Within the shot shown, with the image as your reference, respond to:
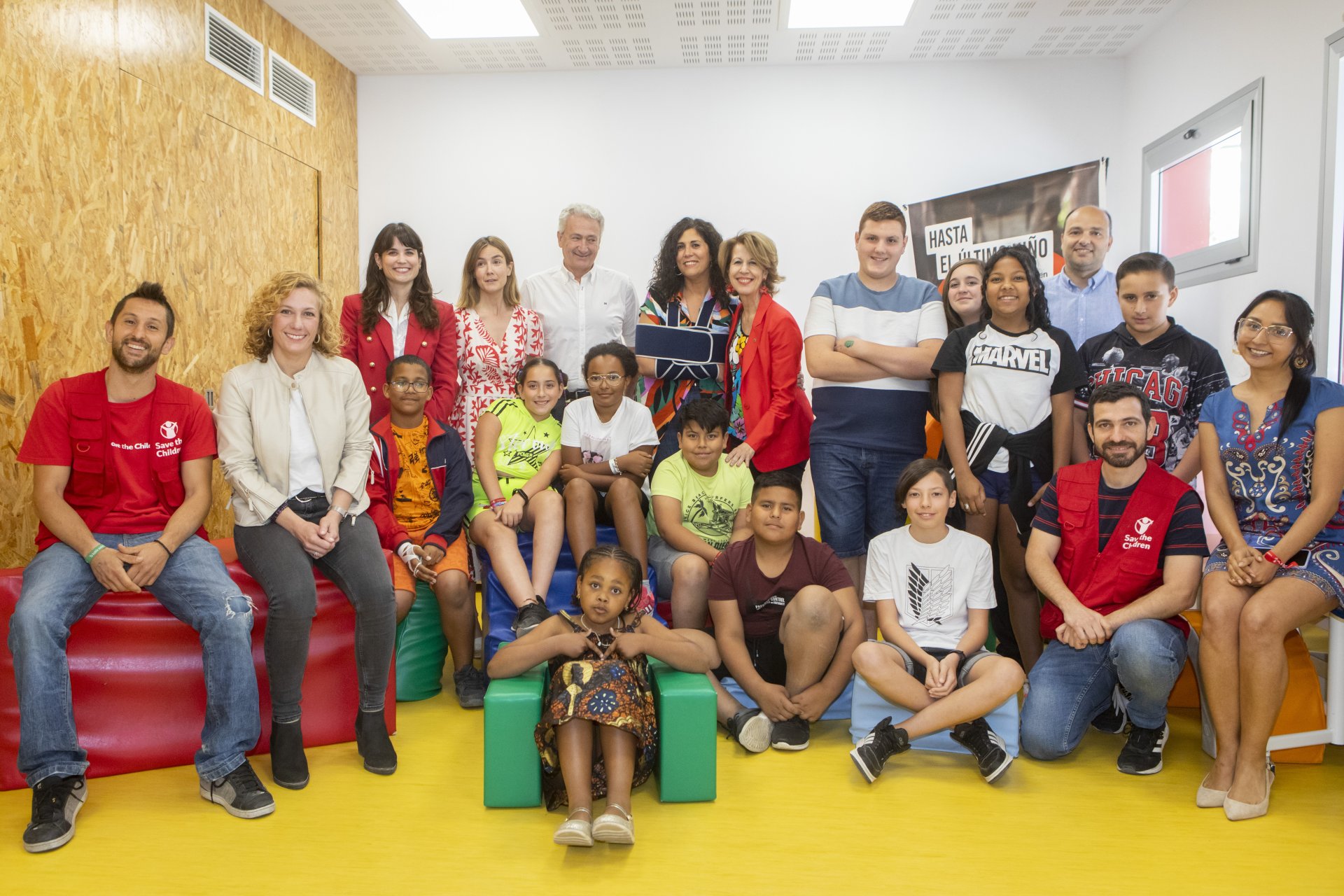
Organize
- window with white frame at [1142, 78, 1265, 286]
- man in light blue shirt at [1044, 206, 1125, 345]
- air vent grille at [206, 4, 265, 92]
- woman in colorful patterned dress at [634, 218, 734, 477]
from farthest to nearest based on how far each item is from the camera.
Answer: air vent grille at [206, 4, 265, 92] → window with white frame at [1142, 78, 1265, 286] → man in light blue shirt at [1044, 206, 1125, 345] → woman in colorful patterned dress at [634, 218, 734, 477]

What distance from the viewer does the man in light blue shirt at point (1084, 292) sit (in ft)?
13.3

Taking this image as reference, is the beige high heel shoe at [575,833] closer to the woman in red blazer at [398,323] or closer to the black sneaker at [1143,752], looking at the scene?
the black sneaker at [1143,752]

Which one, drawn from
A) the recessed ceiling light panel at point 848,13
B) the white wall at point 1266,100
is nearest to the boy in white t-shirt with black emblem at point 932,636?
the white wall at point 1266,100

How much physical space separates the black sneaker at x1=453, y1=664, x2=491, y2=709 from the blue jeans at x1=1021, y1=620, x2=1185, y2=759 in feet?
5.94

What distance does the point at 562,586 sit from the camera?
3383 millimetres

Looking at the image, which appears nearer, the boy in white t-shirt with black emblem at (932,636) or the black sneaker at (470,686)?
the boy in white t-shirt with black emblem at (932,636)

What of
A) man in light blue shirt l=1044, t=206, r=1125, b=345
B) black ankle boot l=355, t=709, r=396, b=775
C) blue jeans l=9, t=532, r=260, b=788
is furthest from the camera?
man in light blue shirt l=1044, t=206, r=1125, b=345

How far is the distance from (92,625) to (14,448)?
1.38 meters

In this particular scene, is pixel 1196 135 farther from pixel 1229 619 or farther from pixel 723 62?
pixel 1229 619

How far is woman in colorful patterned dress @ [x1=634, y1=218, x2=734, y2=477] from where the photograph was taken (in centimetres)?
365

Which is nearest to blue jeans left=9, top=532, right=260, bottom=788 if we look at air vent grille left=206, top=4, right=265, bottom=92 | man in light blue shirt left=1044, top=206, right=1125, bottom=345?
air vent grille left=206, top=4, right=265, bottom=92

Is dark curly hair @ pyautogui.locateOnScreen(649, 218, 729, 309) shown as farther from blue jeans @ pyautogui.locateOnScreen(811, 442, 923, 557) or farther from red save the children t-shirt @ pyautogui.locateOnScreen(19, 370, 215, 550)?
red save the children t-shirt @ pyautogui.locateOnScreen(19, 370, 215, 550)

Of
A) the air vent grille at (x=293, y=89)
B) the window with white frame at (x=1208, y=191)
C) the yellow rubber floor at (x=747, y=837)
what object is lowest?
the yellow rubber floor at (x=747, y=837)

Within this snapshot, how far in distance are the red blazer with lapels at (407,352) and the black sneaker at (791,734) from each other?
1.80 meters
